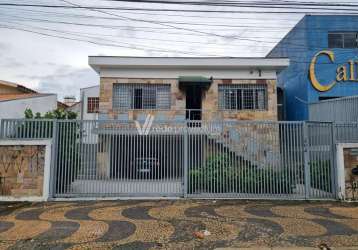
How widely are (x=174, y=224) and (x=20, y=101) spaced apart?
1484 centimetres

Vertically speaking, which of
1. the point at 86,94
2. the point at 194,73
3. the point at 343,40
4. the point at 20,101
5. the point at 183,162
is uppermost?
the point at 343,40

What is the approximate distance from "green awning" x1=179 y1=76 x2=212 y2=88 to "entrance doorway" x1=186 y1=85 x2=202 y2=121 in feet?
1.71

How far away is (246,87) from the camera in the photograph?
663 inches

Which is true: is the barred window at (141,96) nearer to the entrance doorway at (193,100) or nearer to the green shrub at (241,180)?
the entrance doorway at (193,100)

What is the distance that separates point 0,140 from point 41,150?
128cm

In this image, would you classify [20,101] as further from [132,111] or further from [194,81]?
[194,81]

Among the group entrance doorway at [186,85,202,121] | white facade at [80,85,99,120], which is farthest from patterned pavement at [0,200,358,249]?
white facade at [80,85,99,120]

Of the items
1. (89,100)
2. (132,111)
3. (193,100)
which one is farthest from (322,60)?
(89,100)

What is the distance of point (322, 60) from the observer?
18.7m

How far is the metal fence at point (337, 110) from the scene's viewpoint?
40.1ft

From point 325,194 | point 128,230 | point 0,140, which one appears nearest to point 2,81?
point 0,140

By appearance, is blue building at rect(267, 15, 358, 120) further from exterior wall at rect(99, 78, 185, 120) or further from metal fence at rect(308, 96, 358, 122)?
exterior wall at rect(99, 78, 185, 120)

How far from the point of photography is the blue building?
726 inches

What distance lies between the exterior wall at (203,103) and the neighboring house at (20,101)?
17.0 ft
